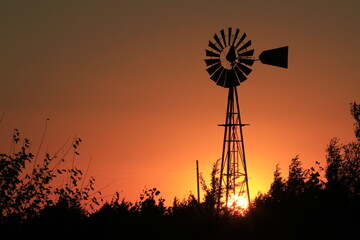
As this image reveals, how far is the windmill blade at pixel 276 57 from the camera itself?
69.5 feet

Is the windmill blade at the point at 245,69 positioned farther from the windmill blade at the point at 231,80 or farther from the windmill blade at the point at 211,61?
the windmill blade at the point at 211,61

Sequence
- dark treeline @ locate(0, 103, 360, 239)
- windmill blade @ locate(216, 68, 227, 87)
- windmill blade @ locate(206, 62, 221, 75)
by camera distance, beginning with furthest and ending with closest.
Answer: windmill blade @ locate(206, 62, 221, 75)
windmill blade @ locate(216, 68, 227, 87)
dark treeline @ locate(0, 103, 360, 239)

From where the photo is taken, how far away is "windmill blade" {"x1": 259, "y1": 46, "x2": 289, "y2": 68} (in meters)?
21.2

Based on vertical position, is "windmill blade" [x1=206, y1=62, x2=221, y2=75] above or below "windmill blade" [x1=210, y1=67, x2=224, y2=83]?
above

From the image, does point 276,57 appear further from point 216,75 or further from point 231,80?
point 216,75

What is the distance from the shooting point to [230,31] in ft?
72.5

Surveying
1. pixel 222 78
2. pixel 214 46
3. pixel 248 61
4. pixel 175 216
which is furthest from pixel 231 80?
pixel 175 216

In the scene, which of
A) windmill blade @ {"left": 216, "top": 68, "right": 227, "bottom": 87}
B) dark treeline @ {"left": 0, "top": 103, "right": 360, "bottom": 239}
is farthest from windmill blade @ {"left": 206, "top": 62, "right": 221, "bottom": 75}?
dark treeline @ {"left": 0, "top": 103, "right": 360, "bottom": 239}

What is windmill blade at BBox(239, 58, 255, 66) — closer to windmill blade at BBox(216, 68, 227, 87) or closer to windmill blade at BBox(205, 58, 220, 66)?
windmill blade at BBox(216, 68, 227, 87)

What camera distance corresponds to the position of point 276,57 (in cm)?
2133

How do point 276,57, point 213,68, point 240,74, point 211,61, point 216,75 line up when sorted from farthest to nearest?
point 211,61
point 213,68
point 216,75
point 240,74
point 276,57

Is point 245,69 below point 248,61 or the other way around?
below

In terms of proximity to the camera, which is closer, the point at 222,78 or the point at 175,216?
the point at 175,216

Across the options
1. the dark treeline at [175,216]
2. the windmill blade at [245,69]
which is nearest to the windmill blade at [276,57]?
the windmill blade at [245,69]
